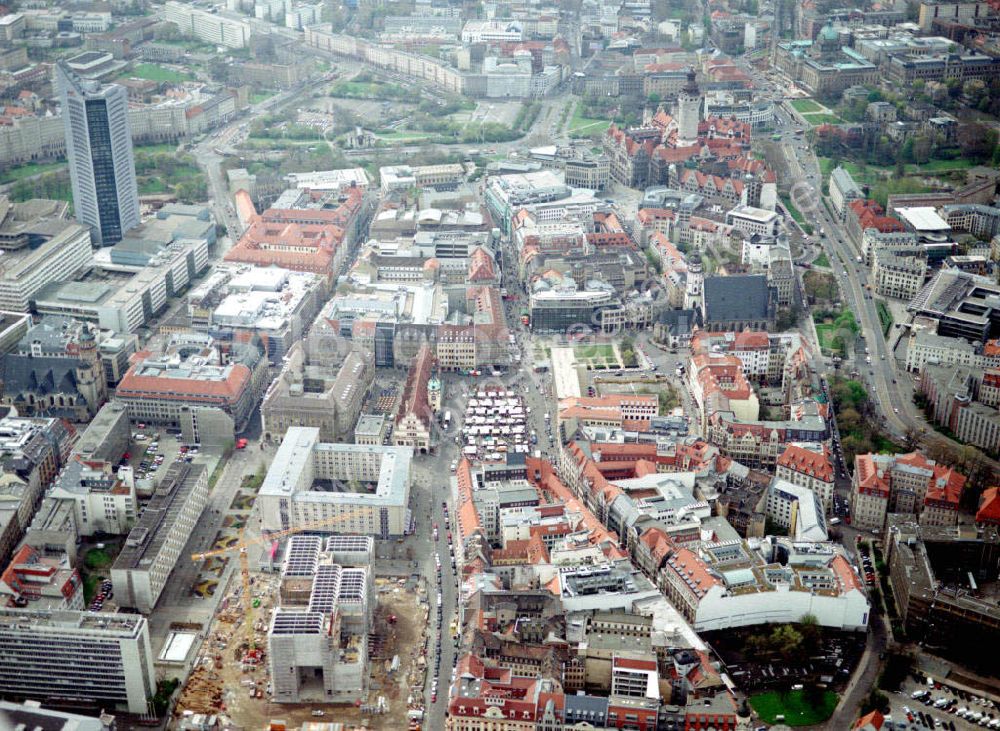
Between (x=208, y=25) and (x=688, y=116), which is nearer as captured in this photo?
(x=688, y=116)

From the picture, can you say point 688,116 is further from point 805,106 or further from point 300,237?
point 300,237

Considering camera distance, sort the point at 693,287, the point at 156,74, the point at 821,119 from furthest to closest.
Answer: the point at 156,74 < the point at 821,119 < the point at 693,287

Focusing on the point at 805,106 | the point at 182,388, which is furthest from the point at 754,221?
the point at 182,388

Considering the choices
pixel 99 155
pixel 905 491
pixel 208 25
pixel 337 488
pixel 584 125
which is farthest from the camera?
pixel 208 25

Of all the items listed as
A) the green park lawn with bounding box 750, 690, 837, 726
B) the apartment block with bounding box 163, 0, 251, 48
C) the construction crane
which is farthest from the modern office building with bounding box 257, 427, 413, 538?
the apartment block with bounding box 163, 0, 251, 48

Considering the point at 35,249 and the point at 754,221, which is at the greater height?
the point at 754,221

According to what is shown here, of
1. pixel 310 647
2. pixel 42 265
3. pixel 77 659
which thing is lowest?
pixel 77 659
